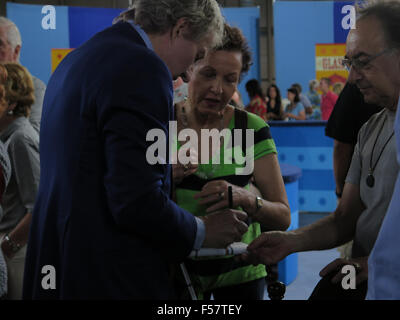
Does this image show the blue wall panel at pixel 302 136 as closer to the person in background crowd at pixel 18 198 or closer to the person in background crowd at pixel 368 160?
the person in background crowd at pixel 18 198

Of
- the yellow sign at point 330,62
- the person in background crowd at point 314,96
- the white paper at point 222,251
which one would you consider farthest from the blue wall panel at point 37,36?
the white paper at point 222,251

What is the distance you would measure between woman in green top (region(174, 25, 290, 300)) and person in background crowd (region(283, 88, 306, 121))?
24.3 ft

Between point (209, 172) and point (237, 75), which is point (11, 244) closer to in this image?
point (209, 172)

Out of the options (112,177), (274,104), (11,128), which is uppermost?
(274,104)

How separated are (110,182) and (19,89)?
1.59m

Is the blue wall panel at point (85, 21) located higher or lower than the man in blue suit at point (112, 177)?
higher

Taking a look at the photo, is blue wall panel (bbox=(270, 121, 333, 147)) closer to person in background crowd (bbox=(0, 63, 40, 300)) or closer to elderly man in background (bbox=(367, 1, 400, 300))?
person in background crowd (bbox=(0, 63, 40, 300))

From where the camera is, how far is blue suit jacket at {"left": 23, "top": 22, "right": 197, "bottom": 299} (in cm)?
108

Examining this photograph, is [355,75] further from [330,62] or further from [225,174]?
[330,62]

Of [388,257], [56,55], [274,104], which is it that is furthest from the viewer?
[274,104]

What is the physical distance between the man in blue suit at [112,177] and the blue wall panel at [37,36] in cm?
787

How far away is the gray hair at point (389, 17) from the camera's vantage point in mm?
1454

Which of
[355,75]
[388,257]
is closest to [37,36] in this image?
[355,75]

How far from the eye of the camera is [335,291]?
154 centimetres
